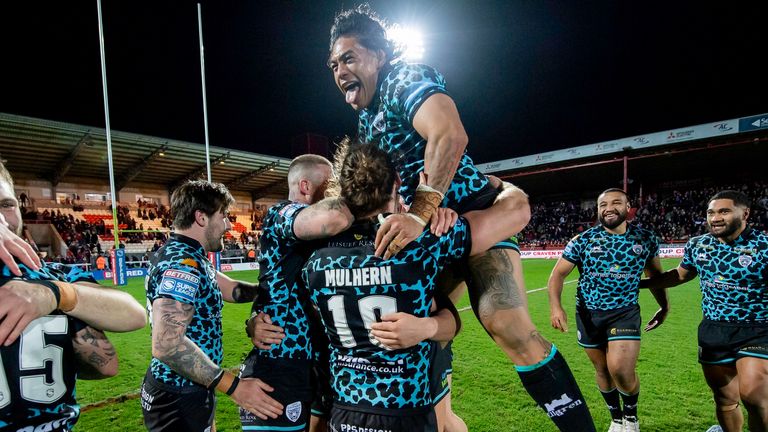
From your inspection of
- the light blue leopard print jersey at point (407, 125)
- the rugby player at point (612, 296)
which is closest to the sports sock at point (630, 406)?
Answer: the rugby player at point (612, 296)

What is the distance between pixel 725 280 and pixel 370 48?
4059 millimetres

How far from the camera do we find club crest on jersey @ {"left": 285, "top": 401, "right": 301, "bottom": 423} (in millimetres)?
2418

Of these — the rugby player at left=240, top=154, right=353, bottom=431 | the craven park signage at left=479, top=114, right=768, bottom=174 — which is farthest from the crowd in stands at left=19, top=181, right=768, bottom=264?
the rugby player at left=240, top=154, right=353, bottom=431

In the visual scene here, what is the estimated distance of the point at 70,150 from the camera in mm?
26609

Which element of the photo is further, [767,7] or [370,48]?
[767,7]

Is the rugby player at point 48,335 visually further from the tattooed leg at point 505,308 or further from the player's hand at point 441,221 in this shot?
the tattooed leg at point 505,308

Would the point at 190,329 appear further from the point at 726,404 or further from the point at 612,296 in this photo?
the point at 726,404

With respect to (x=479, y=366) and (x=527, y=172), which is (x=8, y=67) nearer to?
(x=479, y=366)

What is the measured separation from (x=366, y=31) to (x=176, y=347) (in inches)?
89.1

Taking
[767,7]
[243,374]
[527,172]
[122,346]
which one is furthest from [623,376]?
[527,172]

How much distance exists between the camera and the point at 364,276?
1944mm

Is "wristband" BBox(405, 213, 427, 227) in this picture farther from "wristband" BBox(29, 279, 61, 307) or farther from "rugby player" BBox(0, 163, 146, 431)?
"wristband" BBox(29, 279, 61, 307)

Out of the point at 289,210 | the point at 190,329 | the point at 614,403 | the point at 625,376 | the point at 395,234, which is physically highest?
the point at 289,210

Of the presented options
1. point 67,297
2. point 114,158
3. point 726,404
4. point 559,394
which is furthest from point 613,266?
point 114,158
